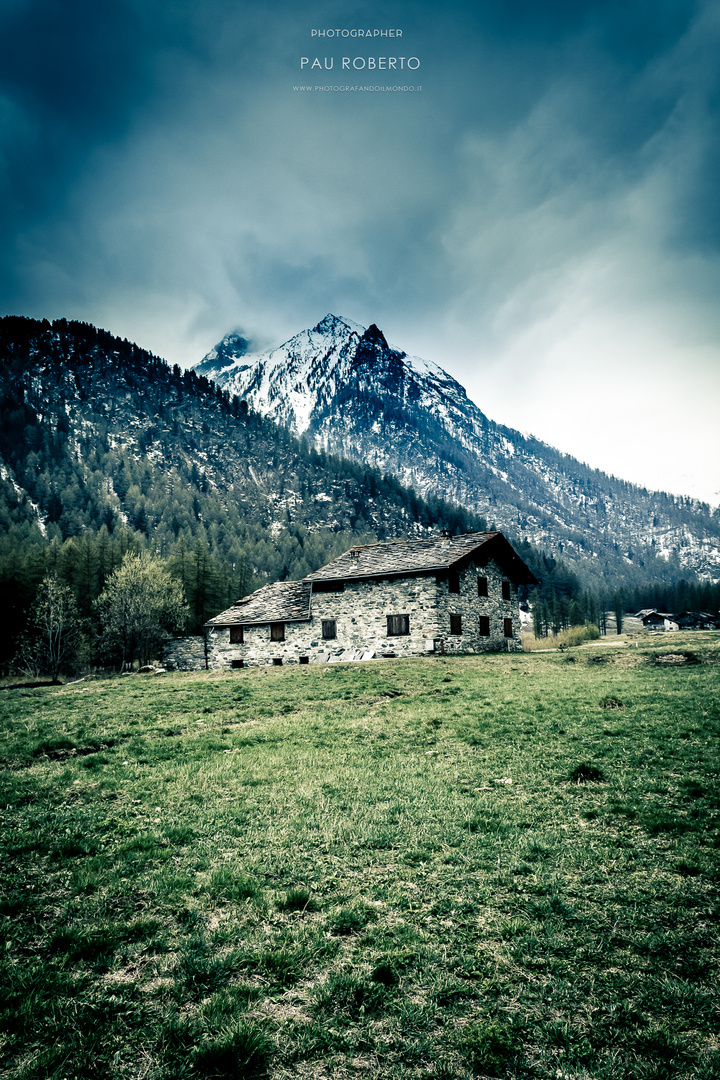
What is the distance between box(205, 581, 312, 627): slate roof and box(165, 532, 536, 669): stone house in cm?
12

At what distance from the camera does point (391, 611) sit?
34.8 metres

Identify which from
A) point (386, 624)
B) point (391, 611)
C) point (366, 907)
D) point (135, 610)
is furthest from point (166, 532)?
point (366, 907)

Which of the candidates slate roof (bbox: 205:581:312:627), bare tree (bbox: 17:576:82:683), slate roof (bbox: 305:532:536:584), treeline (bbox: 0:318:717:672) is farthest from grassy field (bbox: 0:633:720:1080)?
treeline (bbox: 0:318:717:672)

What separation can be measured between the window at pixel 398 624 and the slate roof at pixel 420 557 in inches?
119

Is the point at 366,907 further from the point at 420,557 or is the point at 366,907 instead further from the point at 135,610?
the point at 135,610

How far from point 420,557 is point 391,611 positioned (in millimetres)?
4500

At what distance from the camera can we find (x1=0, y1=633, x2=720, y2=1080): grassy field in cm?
366

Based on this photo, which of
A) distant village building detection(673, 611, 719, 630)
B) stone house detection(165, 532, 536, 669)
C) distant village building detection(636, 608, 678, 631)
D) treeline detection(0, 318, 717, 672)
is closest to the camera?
stone house detection(165, 532, 536, 669)

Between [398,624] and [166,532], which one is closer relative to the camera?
[398,624]

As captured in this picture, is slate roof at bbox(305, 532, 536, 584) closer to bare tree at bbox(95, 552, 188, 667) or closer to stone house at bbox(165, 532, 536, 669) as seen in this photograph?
stone house at bbox(165, 532, 536, 669)

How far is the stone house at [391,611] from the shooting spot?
112 ft

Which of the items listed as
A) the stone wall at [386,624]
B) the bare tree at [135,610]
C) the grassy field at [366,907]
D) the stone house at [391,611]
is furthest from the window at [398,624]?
the bare tree at [135,610]

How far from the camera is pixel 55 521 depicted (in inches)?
6058

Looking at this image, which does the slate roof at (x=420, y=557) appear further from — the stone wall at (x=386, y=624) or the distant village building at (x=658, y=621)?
the distant village building at (x=658, y=621)
